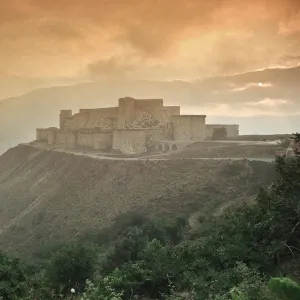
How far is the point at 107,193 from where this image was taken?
30.2m

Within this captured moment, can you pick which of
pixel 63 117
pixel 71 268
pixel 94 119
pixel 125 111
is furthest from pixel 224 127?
pixel 71 268

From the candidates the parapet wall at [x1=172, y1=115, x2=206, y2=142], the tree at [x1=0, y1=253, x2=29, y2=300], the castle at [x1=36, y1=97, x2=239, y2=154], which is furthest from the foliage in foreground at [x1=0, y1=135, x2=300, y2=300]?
the parapet wall at [x1=172, y1=115, x2=206, y2=142]

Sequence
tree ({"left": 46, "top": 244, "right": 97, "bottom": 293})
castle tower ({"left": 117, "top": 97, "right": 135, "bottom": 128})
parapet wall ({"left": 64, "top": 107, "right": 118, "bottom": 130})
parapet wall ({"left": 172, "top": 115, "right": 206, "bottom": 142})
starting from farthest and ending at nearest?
parapet wall ({"left": 64, "top": 107, "right": 118, "bottom": 130}), castle tower ({"left": 117, "top": 97, "right": 135, "bottom": 128}), parapet wall ({"left": 172, "top": 115, "right": 206, "bottom": 142}), tree ({"left": 46, "top": 244, "right": 97, "bottom": 293})

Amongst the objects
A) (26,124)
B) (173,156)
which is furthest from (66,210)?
(26,124)

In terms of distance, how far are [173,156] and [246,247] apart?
24.5 m

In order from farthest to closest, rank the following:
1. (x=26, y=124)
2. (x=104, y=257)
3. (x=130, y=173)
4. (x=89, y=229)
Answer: (x=26, y=124)
(x=130, y=173)
(x=89, y=229)
(x=104, y=257)

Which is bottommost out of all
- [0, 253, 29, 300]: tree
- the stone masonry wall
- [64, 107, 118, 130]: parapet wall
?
[0, 253, 29, 300]: tree

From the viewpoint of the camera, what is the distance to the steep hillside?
25.6 m

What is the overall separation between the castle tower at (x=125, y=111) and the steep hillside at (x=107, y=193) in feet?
26.7

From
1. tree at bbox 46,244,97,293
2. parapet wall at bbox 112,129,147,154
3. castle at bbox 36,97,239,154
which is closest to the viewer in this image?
tree at bbox 46,244,97,293

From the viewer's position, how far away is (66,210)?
29344 millimetres

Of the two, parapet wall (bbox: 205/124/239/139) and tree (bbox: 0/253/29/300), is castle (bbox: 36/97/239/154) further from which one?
tree (bbox: 0/253/29/300)

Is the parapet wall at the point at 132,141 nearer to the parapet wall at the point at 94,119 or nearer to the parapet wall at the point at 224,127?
the parapet wall at the point at 94,119

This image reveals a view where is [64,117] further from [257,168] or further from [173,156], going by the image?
[257,168]
